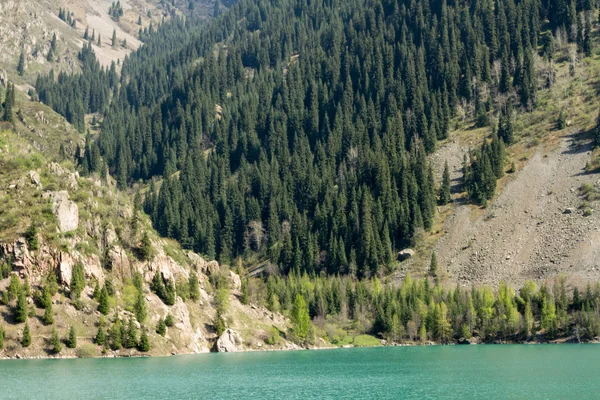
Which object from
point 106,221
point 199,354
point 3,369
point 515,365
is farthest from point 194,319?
point 515,365

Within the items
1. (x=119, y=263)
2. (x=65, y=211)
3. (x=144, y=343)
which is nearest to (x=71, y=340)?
(x=144, y=343)

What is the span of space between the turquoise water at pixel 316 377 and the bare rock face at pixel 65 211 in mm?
32996

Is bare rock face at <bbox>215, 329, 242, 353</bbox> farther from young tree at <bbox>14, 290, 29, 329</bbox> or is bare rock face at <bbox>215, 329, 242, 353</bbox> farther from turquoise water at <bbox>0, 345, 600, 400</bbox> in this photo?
young tree at <bbox>14, 290, 29, 329</bbox>

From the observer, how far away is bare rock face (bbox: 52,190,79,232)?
151250mm

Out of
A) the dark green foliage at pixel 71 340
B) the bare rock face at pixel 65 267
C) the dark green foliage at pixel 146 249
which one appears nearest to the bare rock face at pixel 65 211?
the bare rock face at pixel 65 267

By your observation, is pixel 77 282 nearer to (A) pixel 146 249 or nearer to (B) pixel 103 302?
(B) pixel 103 302

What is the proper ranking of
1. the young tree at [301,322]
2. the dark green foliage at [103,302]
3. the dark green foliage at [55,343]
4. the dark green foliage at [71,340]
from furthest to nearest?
the young tree at [301,322], the dark green foliage at [103,302], the dark green foliage at [71,340], the dark green foliage at [55,343]

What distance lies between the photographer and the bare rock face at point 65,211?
496 ft

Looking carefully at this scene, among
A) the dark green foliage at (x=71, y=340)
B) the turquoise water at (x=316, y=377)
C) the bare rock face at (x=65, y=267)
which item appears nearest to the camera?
the turquoise water at (x=316, y=377)

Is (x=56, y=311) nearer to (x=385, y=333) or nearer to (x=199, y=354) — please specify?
(x=199, y=354)

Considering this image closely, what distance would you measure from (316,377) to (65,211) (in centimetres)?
7040

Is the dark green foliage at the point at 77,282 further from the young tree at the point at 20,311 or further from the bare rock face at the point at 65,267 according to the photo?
the young tree at the point at 20,311

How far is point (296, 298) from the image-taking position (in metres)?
186

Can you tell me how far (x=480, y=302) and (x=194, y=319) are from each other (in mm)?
75397
